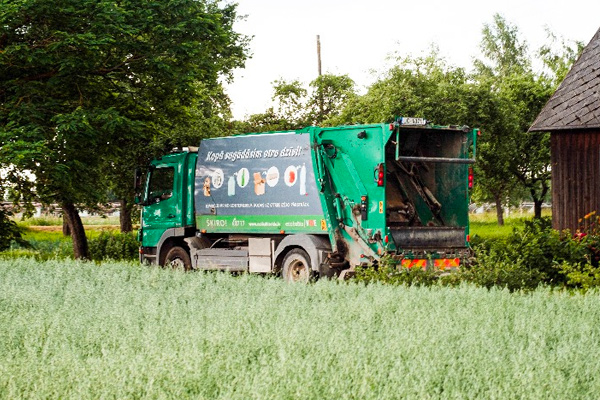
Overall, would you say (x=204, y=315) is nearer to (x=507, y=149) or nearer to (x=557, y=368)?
(x=557, y=368)

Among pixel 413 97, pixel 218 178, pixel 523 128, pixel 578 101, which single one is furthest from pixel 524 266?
pixel 523 128

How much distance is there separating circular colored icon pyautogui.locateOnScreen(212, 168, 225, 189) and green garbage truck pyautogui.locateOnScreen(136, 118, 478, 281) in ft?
0.07

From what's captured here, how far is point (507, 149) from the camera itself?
4194 cm

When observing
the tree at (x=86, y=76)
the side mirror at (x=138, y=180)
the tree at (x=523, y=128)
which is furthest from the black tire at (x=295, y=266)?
the tree at (x=523, y=128)

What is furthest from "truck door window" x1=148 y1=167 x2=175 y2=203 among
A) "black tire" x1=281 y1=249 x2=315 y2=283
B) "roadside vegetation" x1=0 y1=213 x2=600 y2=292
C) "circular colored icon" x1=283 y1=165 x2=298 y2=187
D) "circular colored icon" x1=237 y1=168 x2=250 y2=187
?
"black tire" x1=281 y1=249 x2=315 y2=283

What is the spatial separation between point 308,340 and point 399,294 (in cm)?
310

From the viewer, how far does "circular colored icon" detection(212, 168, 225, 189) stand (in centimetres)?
1938

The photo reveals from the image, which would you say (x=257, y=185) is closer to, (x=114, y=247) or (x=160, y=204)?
(x=160, y=204)

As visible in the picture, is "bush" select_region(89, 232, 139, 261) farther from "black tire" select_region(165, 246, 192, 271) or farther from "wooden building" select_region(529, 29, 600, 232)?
"wooden building" select_region(529, 29, 600, 232)

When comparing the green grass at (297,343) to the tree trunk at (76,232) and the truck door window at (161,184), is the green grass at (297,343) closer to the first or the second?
the truck door window at (161,184)

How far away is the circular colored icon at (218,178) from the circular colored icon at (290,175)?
2.03 meters

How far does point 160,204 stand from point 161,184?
45 cm

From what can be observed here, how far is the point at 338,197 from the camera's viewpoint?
16.9m

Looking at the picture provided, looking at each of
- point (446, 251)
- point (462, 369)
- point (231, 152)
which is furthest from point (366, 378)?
point (231, 152)
